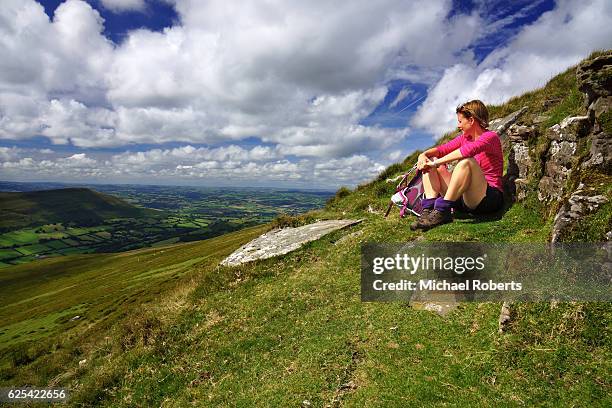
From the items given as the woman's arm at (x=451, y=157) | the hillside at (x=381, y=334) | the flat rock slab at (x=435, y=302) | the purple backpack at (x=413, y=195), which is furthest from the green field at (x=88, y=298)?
the woman's arm at (x=451, y=157)

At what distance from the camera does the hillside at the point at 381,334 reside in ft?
21.3

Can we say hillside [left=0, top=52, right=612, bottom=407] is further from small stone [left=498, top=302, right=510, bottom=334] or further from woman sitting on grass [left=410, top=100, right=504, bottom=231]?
woman sitting on grass [left=410, top=100, right=504, bottom=231]

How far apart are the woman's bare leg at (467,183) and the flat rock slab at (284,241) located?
24.4 ft

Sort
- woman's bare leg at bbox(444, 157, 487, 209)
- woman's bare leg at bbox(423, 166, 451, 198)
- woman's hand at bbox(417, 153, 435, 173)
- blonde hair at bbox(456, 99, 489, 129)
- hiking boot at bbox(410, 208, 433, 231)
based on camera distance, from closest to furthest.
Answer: woman's bare leg at bbox(444, 157, 487, 209), blonde hair at bbox(456, 99, 489, 129), woman's hand at bbox(417, 153, 435, 173), woman's bare leg at bbox(423, 166, 451, 198), hiking boot at bbox(410, 208, 433, 231)

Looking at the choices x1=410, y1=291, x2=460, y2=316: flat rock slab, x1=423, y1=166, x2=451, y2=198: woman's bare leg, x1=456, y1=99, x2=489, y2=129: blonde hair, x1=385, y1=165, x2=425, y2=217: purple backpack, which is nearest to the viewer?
x1=410, y1=291, x2=460, y2=316: flat rock slab

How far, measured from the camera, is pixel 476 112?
11156 mm

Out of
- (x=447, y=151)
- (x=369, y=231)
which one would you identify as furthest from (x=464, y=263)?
(x=369, y=231)

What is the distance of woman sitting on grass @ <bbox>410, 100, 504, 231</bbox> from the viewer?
10.4 m

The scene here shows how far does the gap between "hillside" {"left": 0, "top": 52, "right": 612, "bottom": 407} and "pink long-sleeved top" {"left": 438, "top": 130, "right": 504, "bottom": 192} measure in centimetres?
147

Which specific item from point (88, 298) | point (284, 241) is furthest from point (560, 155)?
point (88, 298)

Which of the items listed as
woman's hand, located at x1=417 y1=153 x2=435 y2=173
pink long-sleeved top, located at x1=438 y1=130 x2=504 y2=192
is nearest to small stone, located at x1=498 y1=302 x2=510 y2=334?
pink long-sleeved top, located at x1=438 y1=130 x2=504 y2=192

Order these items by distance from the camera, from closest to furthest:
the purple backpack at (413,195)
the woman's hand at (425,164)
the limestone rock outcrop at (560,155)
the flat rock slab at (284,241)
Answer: the limestone rock outcrop at (560,155) → the woman's hand at (425,164) → the purple backpack at (413,195) → the flat rock slab at (284,241)

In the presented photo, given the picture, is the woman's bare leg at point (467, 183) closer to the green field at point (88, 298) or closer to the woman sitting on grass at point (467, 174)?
the woman sitting on grass at point (467, 174)

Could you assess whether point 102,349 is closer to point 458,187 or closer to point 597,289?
point 458,187
